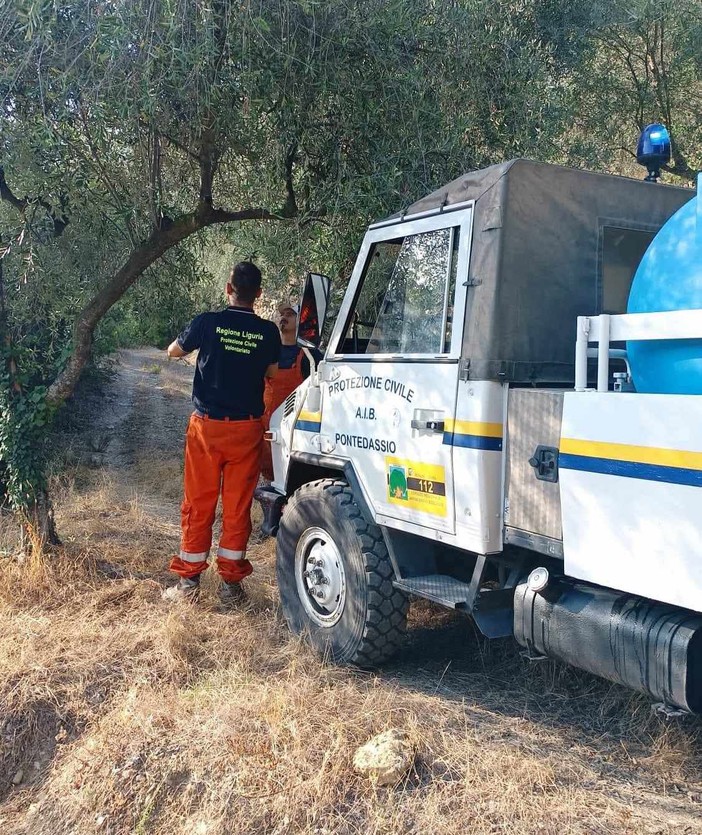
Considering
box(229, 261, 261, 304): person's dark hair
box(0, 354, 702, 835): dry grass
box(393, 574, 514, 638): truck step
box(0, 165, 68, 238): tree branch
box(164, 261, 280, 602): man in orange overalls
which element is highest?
box(0, 165, 68, 238): tree branch

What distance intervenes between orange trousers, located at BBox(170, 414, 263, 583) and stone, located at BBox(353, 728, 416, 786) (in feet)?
6.50

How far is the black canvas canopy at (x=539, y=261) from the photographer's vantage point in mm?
3180

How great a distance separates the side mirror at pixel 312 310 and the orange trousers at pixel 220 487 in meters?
0.99

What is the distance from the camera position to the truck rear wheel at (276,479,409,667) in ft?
12.3

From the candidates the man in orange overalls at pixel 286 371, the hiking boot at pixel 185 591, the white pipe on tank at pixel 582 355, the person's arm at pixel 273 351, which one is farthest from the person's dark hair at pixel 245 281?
the white pipe on tank at pixel 582 355

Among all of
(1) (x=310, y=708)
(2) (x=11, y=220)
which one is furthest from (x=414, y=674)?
(2) (x=11, y=220)

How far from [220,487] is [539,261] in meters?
2.55

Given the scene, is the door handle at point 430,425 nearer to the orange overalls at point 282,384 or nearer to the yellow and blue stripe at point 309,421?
the yellow and blue stripe at point 309,421

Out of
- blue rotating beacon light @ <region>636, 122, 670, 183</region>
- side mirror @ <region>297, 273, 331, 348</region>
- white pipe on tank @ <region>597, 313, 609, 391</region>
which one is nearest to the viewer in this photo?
white pipe on tank @ <region>597, 313, 609, 391</region>

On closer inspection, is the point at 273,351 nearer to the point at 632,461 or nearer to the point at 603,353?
the point at 603,353

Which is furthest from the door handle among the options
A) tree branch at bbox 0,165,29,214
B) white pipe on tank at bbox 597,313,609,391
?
tree branch at bbox 0,165,29,214

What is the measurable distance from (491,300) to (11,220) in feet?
13.5

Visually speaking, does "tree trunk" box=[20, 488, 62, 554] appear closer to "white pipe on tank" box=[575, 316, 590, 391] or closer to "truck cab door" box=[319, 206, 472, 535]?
"truck cab door" box=[319, 206, 472, 535]

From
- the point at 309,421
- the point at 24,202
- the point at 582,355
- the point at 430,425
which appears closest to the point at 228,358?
the point at 309,421
